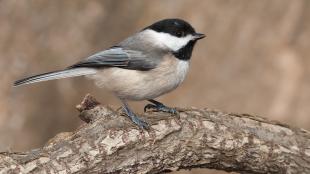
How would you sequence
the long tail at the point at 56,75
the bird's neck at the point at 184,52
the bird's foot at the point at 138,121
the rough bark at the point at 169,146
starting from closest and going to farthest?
the rough bark at the point at 169,146
the bird's foot at the point at 138,121
the long tail at the point at 56,75
the bird's neck at the point at 184,52

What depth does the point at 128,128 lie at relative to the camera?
12.0 ft

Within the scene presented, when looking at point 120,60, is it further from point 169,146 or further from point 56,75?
point 169,146

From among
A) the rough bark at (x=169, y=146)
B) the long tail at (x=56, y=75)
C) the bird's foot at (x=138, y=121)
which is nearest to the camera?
the rough bark at (x=169, y=146)

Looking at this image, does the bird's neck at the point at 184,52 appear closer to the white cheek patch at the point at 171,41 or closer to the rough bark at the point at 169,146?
the white cheek patch at the point at 171,41

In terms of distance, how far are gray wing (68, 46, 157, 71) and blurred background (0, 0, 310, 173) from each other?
2.74 m

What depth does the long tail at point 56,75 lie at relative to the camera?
157 inches

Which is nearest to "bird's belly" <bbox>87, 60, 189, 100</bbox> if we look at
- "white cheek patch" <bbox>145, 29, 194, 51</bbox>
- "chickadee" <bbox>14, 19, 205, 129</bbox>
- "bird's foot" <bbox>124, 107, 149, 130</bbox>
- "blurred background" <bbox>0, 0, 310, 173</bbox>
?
"chickadee" <bbox>14, 19, 205, 129</bbox>

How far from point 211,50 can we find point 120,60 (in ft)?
9.96

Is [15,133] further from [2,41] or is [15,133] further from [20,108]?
[2,41]

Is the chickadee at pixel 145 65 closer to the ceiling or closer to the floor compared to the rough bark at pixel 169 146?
closer to the ceiling

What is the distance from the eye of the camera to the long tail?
3.98 metres

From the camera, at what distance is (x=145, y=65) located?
13.5 ft

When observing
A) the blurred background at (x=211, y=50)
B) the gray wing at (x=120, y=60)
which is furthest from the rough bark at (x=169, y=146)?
the blurred background at (x=211, y=50)

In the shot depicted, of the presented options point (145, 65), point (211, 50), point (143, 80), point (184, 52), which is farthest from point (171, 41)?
point (211, 50)
